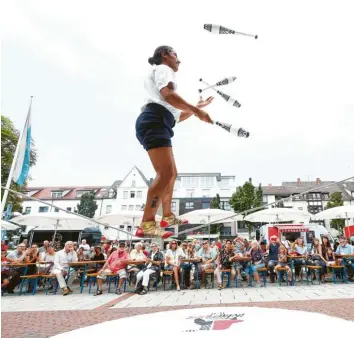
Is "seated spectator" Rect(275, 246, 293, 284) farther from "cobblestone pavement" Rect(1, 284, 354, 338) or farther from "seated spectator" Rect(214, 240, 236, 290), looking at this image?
"seated spectator" Rect(214, 240, 236, 290)

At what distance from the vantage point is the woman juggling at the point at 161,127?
2215 millimetres

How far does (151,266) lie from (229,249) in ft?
8.85

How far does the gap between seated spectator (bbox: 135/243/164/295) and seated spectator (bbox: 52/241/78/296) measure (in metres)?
2.40

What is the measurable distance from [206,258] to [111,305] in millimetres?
4418

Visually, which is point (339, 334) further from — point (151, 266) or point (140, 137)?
point (151, 266)

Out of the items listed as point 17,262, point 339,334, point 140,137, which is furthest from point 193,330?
point 17,262

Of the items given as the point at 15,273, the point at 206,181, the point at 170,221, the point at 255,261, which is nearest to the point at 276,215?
the point at 255,261

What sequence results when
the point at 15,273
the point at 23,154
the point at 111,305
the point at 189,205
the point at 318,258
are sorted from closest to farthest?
the point at 23,154
the point at 111,305
the point at 15,273
the point at 318,258
the point at 189,205

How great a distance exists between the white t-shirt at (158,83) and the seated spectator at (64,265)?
10227mm

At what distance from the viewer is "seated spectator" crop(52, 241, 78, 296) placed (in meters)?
11.2

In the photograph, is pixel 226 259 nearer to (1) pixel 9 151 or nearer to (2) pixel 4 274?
(2) pixel 4 274

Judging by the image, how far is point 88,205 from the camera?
186 feet

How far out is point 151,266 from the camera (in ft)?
37.7

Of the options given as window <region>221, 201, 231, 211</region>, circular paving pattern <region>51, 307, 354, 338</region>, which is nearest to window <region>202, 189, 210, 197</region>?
window <region>221, 201, 231, 211</region>
